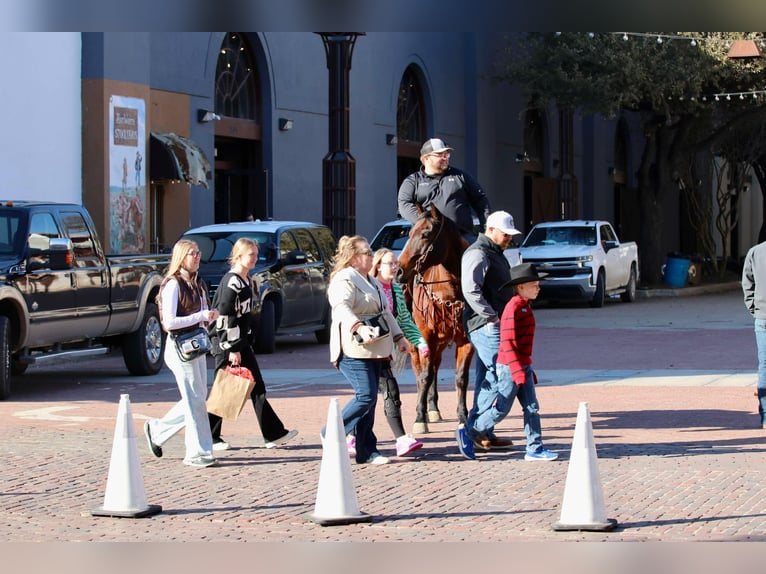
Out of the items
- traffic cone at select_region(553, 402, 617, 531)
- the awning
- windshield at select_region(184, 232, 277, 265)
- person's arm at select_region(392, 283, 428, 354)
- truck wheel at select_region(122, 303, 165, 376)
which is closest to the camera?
traffic cone at select_region(553, 402, 617, 531)

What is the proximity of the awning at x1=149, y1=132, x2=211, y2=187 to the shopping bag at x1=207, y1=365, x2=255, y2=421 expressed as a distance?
609 inches

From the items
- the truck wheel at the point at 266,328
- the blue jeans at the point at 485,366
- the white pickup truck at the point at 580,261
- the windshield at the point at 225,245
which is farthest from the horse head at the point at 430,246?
the white pickup truck at the point at 580,261

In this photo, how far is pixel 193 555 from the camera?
21.9 ft

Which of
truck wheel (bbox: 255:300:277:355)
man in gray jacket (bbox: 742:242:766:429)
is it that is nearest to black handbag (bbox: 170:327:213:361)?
man in gray jacket (bbox: 742:242:766:429)

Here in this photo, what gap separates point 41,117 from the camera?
23328 mm

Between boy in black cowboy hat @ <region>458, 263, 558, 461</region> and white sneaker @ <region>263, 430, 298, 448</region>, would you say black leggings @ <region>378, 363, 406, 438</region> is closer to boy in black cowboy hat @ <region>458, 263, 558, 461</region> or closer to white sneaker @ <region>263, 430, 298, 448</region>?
boy in black cowboy hat @ <region>458, 263, 558, 461</region>

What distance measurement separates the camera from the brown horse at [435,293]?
36.8 feet

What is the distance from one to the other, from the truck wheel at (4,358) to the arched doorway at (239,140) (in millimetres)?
14925

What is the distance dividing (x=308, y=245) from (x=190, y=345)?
422 inches

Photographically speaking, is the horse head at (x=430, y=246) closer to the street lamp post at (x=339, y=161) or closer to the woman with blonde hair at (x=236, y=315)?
the woman with blonde hair at (x=236, y=315)

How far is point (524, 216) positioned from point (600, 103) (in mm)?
10933

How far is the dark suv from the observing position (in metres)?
18.5

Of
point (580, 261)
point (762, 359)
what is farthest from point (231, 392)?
point (580, 261)

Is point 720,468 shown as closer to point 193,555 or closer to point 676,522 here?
point 676,522
